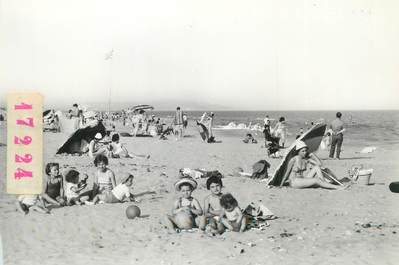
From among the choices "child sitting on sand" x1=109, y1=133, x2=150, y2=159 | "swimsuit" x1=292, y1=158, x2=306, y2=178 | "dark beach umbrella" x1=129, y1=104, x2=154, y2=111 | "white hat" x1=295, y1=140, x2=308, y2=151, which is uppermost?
"dark beach umbrella" x1=129, y1=104, x2=154, y2=111

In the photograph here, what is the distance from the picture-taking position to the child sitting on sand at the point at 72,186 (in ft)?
16.9

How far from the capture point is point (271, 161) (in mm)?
5562

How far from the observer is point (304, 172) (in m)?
5.32

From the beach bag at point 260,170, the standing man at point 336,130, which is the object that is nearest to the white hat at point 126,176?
the beach bag at point 260,170

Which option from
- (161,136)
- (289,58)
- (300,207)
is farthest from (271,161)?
(161,136)

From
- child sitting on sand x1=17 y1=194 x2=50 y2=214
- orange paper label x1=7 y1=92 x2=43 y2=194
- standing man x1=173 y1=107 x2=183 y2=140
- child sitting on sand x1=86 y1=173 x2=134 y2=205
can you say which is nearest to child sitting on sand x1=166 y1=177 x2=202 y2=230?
child sitting on sand x1=86 y1=173 x2=134 y2=205

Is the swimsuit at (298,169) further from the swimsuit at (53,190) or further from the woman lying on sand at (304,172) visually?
the swimsuit at (53,190)

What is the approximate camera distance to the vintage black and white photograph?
15.6ft

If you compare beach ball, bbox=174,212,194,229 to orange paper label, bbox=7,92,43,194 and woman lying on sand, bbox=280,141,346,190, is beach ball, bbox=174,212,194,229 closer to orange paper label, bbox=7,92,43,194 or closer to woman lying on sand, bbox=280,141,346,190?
woman lying on sand, bbox=280,141,346,190

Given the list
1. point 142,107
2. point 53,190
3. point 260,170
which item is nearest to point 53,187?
point 53,190

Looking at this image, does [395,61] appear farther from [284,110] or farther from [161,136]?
[161,136]

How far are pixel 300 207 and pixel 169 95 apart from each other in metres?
1.80

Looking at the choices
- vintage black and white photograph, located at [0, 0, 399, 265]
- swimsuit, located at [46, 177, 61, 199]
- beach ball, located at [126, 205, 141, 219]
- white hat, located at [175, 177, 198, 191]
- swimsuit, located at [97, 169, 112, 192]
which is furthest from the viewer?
swimsuit, located at [97, 169, 112, 192]

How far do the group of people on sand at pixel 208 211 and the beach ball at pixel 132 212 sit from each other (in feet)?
0.99
